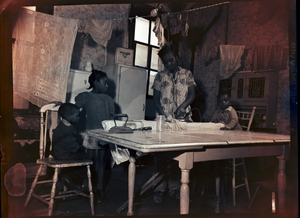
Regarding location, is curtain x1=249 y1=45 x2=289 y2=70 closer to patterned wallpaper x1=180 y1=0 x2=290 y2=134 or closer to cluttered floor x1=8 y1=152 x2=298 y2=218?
patterned wallpaper x1=180 y1=0 x2=290 y2=134

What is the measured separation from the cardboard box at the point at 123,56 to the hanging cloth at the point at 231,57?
2.51 m

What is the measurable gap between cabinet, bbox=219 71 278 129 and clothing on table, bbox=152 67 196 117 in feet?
9.41

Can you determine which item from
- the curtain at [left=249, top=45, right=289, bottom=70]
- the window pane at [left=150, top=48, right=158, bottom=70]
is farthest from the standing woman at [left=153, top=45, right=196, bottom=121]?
the curtain at [left=249, top=45, right=289, bottom=70]

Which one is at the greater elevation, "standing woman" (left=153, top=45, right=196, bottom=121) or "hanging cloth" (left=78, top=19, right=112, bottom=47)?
"hanging cloth" (left=78, top=19, right=112, bottom=47)

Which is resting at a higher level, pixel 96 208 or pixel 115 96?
pixel 115 96

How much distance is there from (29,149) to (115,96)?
1.92 m

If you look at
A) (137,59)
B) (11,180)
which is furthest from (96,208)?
(137,59)

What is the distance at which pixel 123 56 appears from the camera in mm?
5227

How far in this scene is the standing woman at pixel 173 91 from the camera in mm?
3367

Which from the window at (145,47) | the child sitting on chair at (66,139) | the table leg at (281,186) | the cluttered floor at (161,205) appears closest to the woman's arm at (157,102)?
the cluttered floor at (161,205)

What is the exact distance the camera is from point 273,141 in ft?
7.20

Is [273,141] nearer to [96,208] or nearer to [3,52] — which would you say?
[96,208]

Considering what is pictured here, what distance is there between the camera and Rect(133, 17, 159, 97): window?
6.20 m

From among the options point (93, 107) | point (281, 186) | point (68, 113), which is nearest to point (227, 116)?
point (281, 186)
